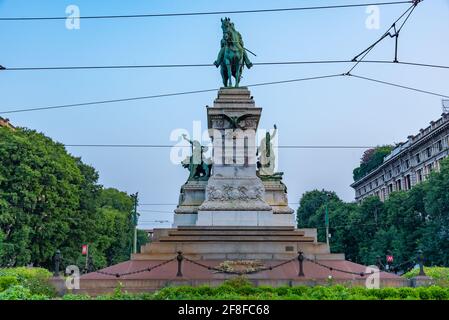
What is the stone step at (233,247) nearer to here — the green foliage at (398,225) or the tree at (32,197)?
the green foliage at (398,225)

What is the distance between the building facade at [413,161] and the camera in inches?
2512

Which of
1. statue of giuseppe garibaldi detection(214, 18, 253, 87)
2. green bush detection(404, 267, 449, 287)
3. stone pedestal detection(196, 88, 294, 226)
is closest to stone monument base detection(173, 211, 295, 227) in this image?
stone pedestal detection(196, 88, 294, 226)

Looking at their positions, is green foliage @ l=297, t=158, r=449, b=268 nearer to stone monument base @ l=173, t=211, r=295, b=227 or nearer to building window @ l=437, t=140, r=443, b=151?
stone monument base @ l=173, t=211, r=295, b=227

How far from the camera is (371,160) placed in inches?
4141

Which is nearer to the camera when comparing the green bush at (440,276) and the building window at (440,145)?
the green bush at (440,276)

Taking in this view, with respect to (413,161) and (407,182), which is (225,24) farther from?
(407,182)

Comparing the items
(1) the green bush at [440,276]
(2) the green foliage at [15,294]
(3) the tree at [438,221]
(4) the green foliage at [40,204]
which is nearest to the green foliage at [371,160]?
(3) the tree at [438,221]

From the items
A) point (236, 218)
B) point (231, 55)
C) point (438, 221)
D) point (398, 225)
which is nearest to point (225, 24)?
point (231, 55)

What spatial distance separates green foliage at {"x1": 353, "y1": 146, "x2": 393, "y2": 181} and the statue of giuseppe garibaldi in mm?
77572

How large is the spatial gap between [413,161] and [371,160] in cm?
2927

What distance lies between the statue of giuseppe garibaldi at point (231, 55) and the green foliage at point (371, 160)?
255ft

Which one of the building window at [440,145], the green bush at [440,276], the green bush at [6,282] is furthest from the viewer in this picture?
the building window at [440,145]
